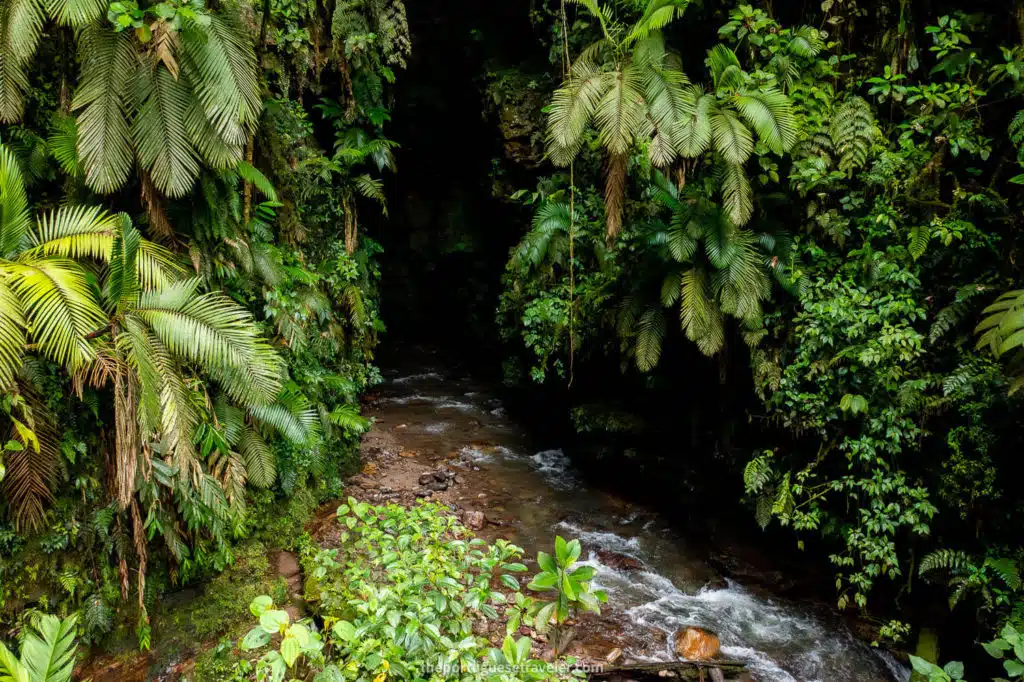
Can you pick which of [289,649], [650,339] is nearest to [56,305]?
[289,649]

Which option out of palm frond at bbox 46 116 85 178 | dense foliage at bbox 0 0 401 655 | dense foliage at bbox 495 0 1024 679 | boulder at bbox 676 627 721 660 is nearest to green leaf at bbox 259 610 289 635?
dense foliage at bbox 0 0 401 655

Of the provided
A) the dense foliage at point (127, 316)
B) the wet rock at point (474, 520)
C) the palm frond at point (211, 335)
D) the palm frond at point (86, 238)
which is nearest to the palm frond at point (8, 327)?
the dense foliage at point (127, 316)

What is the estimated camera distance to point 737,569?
652cm

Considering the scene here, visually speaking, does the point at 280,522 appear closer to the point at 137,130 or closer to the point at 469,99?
the point at 137,130

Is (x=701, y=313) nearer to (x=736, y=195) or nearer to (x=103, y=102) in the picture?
(x=736, y=195)

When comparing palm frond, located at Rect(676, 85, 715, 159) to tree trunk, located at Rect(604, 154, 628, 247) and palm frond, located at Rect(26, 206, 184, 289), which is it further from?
palm frond, located at Rect(26, 206, 184, 289)

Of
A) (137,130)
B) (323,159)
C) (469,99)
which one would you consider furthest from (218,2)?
(469,99)

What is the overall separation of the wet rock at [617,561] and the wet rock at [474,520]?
145 centimetres

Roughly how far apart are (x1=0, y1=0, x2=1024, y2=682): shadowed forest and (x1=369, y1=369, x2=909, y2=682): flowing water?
5 cm

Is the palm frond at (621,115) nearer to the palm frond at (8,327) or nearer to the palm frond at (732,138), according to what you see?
the palm frond at (732,138)

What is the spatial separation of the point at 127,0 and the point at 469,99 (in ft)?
29.7

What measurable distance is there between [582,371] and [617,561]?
2.83m

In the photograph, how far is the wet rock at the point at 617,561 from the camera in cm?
655

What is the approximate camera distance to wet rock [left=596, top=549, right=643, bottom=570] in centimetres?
655
